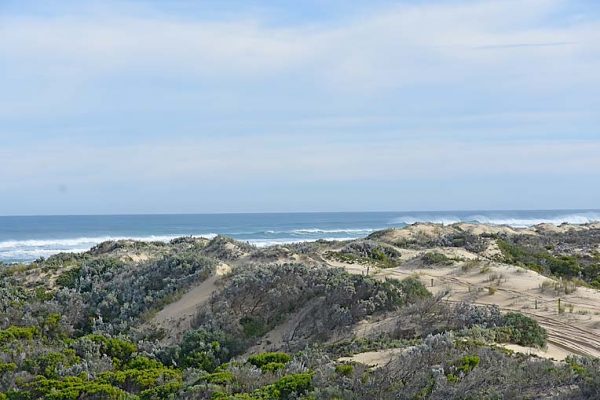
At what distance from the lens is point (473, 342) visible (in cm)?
891

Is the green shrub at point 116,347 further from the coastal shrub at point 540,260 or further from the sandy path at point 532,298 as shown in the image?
the coastal shrub at point 540,260

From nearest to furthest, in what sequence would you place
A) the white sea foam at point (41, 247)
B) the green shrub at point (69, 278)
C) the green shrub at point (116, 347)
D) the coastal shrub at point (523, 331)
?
the coastal shrub at point (523, 331)
the green shrub at point (116, 347)
the green shrub at point (69, 278)
the white sea foam at point (41, 247)

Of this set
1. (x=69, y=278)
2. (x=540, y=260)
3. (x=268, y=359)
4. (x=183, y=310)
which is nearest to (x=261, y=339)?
(x=183, y=310)

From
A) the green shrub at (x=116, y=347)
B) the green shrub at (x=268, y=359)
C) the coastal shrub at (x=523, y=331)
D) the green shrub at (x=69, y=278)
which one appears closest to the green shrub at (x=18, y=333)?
the green shrub at (x=116, y=347)

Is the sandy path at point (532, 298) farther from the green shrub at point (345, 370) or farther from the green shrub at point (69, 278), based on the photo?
the green shrub at point (69, 278)

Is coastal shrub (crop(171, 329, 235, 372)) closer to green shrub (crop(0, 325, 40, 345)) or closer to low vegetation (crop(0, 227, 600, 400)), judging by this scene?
low vegetation (crop(0, 227, 600, 400))

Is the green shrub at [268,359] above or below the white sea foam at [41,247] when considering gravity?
above

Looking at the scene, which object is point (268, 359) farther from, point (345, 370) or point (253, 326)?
point (253, 326)

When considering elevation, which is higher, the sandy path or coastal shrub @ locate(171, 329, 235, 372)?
the sandy path

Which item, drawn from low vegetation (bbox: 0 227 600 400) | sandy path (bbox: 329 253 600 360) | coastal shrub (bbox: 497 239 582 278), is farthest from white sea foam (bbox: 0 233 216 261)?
sandy path (bbox: 329 253 600 360)

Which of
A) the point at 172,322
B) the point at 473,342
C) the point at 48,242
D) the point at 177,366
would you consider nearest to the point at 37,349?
the point at 177,366

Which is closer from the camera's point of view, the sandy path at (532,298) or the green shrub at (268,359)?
the green shrub at (268,359)

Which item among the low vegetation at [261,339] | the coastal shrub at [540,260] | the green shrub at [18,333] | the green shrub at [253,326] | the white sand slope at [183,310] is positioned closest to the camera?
the low vegetation at [261,339]

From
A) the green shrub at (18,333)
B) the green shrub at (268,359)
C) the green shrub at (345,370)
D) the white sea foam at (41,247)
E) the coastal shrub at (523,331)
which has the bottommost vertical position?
the white sea foam at (41,247)
